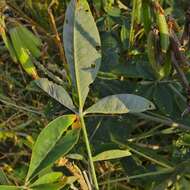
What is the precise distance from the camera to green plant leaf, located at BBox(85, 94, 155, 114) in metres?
0.86

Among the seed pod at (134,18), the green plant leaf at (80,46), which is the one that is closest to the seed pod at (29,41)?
the seed pod at (134,18)

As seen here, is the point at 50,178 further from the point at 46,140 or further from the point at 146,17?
the point at 146,17

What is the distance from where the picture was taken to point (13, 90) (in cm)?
173

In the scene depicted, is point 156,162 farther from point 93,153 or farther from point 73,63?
point 73,63

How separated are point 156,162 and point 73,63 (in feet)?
1.00

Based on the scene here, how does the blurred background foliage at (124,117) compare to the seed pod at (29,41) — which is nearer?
the blurred background foliage at (124,117)

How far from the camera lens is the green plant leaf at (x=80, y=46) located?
882 millimetres

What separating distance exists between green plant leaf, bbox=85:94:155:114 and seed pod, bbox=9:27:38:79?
0.28 metres

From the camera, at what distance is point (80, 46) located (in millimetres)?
888

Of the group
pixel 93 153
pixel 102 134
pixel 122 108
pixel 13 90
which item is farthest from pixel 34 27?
pixel 122 108

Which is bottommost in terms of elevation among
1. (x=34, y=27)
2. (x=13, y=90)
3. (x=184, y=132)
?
(x=13, y=90)

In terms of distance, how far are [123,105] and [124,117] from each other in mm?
301

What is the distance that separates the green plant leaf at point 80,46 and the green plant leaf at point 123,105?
0.13 ft

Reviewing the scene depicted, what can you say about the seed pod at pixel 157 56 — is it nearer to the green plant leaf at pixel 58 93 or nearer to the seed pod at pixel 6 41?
the green plant leaf at pixel 58 93
